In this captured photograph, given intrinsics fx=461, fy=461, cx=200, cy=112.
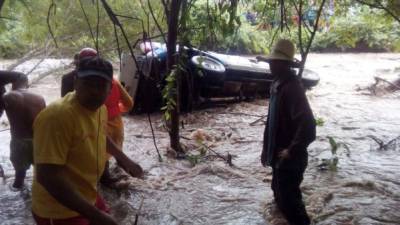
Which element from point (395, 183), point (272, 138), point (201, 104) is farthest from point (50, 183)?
point (201, 104)

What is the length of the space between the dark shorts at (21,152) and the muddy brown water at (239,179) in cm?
39

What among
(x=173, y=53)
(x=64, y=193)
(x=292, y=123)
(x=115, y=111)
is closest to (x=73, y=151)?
(x=64, y=193)

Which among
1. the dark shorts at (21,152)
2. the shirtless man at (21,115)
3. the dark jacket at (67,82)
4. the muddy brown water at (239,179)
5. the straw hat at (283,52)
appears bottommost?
the muddy brown water at (239,179)

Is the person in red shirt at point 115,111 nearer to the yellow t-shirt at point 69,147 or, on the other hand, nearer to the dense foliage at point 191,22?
the dense foliage at point 191,22

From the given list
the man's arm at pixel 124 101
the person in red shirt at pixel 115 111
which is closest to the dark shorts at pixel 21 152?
the person in red shirt at pixel 115 111

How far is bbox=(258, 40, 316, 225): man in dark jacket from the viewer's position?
3.65m

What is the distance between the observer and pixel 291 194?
3.86m

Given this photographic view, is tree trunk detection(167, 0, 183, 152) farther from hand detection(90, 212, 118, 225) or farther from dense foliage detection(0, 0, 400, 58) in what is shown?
hand detection(90, 212, 118, 225)

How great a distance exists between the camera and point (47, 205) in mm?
2236

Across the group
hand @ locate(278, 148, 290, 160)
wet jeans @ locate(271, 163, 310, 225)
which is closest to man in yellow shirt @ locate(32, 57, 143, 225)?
hand @ locate(278, 148, 290, 160)

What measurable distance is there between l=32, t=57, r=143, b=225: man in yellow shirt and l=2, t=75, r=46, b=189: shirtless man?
2595mm

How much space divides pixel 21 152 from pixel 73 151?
300cm

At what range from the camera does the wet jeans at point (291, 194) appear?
149 inches

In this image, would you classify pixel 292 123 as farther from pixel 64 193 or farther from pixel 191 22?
pixel 64 193
